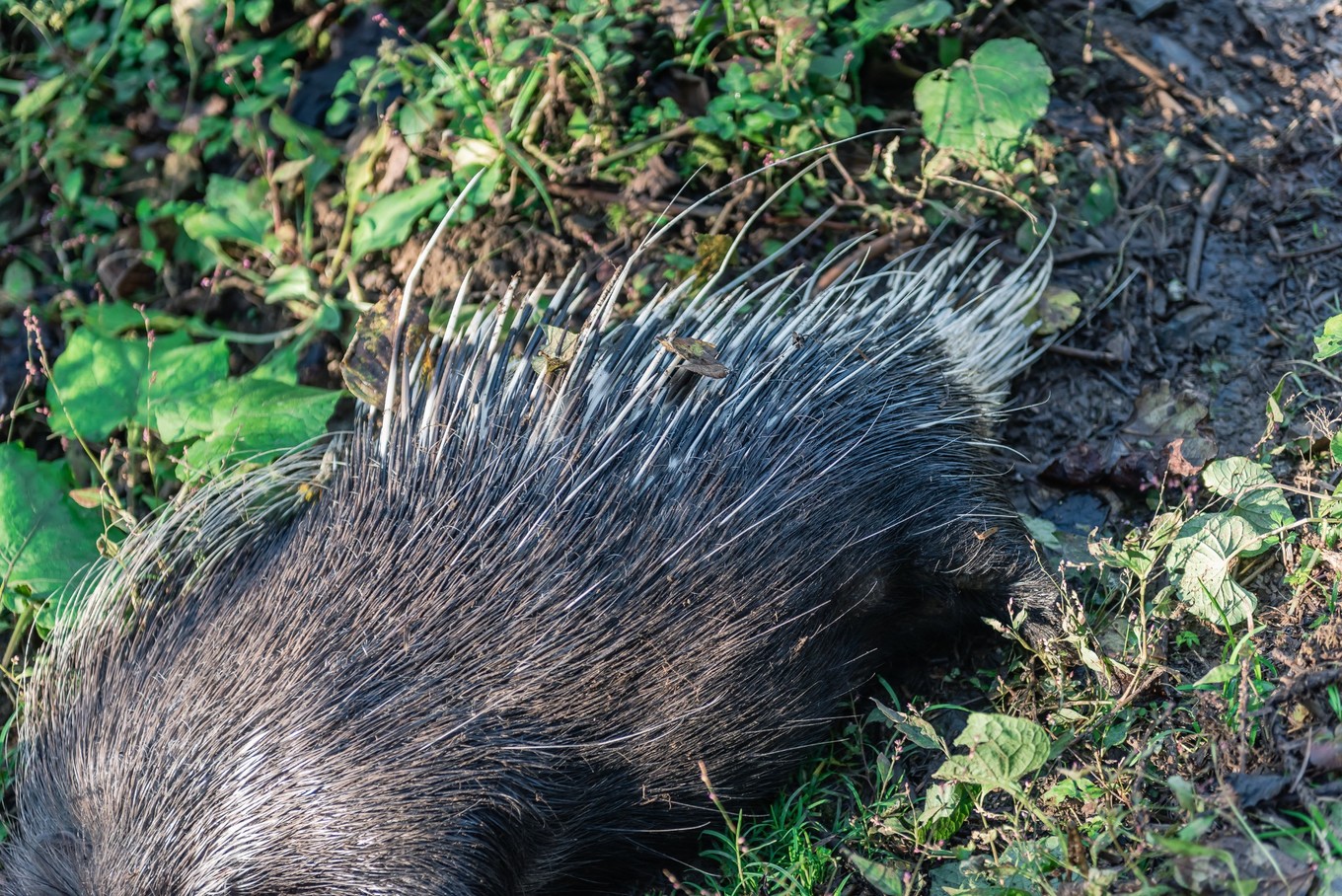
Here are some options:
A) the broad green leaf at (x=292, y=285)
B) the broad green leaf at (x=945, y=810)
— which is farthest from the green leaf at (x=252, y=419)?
the broad green leaf at (x=945, y=810)

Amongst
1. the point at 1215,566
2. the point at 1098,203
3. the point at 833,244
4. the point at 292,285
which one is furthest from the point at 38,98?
the point at 1215,566

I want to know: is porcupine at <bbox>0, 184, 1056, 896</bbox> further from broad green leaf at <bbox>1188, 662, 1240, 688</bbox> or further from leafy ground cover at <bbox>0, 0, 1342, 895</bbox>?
broad green leaf at <bbox>1188, 662, 1240, 688</bbox>

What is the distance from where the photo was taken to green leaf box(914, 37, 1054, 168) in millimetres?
4027

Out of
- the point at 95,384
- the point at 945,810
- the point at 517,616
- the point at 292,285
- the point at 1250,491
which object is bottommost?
the point at 945,810

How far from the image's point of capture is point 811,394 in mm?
3119

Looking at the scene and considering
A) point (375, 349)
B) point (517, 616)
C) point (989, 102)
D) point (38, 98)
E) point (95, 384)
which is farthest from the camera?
point (38, 98)

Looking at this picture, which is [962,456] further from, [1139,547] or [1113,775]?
A: [1113,775]

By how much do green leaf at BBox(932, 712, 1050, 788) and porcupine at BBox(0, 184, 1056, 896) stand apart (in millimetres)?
567

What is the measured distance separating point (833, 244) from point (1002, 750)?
222 centimetres

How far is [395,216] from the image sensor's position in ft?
13.7

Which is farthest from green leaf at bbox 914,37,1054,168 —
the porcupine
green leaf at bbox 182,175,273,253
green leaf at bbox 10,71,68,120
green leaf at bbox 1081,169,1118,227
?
green leaf at bbox 10,71,68,120

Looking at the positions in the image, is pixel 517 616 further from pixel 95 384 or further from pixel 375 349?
pixel 95 384

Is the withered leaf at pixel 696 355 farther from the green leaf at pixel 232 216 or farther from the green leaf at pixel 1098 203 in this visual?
the green leaf at pixel 232 216

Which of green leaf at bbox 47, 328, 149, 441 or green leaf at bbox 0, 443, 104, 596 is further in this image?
green leaf at bbox 47, 328, 149, 441
